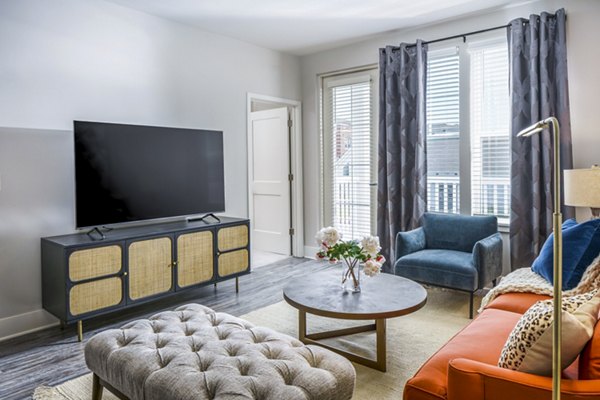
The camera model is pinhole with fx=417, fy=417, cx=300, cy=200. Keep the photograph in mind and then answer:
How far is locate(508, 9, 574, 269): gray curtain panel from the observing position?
11.7ft

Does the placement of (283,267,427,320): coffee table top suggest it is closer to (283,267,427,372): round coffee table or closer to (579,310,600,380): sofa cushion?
(283,267,427,372): round coffee table

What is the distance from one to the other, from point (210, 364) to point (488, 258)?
2622mm

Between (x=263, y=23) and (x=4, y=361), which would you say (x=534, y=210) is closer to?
(x=263, y=23)

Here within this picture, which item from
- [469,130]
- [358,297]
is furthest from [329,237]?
[469,130]

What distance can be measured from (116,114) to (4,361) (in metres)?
2.07

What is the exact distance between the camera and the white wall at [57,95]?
3.10 metres

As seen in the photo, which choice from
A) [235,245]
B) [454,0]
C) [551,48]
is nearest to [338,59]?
[454,0]

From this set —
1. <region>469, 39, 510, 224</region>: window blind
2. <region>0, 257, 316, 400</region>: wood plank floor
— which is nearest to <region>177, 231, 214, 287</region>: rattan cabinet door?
<region>0, 257, 316, 400</region>: wood plank floor

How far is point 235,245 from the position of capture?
13.6 ft

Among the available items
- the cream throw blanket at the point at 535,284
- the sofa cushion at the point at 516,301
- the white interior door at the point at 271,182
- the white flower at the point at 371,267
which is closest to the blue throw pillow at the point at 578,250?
the cream throw blanket at the point at 535,284

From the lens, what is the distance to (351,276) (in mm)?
2740

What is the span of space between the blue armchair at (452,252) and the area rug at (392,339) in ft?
1.01

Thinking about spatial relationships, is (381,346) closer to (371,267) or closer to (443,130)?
(371,267)

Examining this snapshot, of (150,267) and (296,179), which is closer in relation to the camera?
(150,267)
